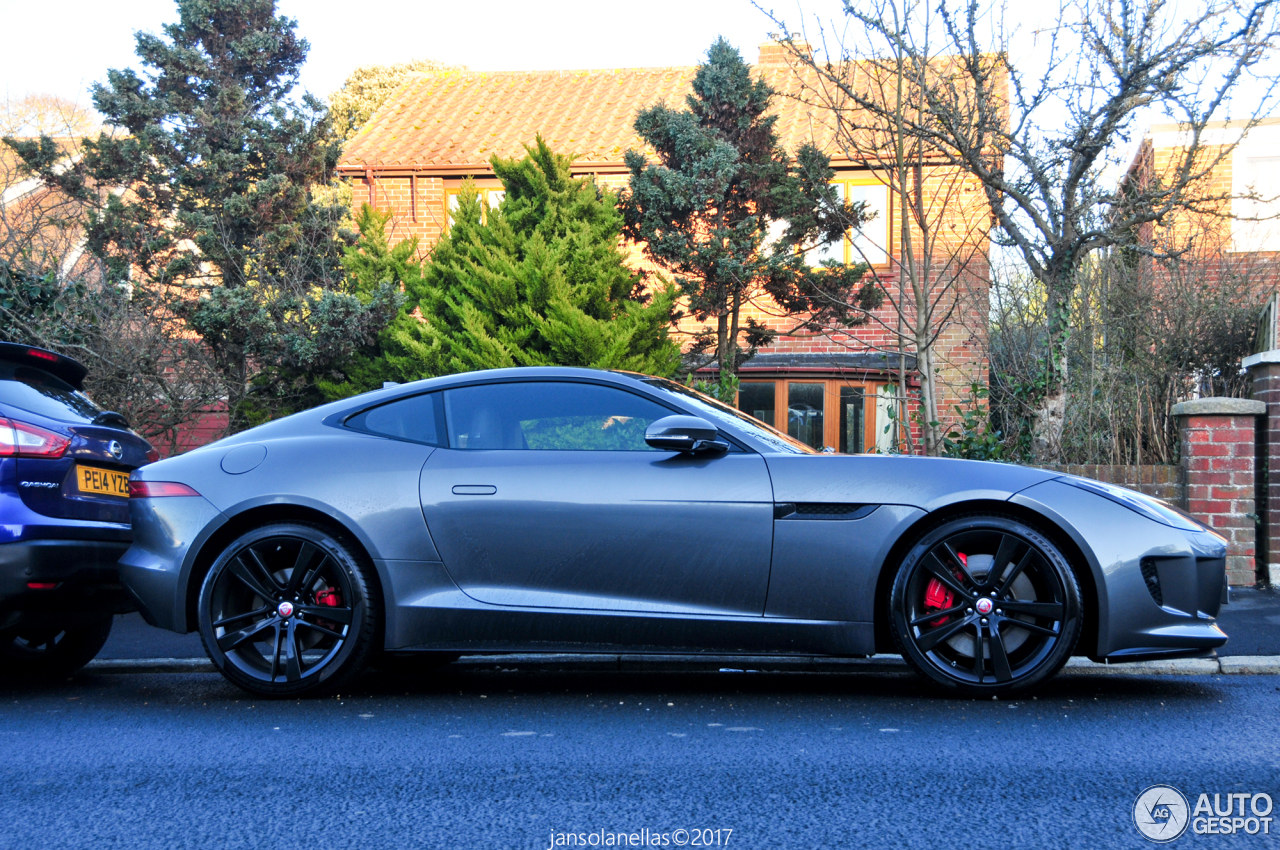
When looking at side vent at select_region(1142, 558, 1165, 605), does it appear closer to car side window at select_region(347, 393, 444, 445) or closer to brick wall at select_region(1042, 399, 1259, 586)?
car side window at select_region(347, 393, 444, 445)

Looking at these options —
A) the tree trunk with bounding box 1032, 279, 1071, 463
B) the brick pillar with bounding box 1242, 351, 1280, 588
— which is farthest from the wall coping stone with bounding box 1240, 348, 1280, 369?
the tree trunk with bounding box 1032, 279, 1071, 463

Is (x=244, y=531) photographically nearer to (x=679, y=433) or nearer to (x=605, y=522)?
(x=605, y=522)

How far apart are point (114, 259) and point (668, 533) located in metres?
8.25

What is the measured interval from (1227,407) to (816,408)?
25.4 feet

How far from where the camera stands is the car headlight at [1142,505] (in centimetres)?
416

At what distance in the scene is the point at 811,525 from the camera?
4176 millimetres

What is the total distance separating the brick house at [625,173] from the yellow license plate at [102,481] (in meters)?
8.28

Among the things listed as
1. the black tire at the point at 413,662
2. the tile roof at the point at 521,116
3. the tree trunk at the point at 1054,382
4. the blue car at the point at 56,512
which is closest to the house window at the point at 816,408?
the tile roof at the point at 521,116

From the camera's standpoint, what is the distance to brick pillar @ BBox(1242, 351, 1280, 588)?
7250mm

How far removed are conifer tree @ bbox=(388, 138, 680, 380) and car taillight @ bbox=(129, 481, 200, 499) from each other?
4.74m

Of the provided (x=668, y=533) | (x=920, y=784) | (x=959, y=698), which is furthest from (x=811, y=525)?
(x=920, y=784)

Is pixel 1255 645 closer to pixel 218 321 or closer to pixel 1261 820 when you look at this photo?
pixel 1261 820

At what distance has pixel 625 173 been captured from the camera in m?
15.7

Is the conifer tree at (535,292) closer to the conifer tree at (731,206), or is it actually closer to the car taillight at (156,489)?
the conifer tree at (731,206)
